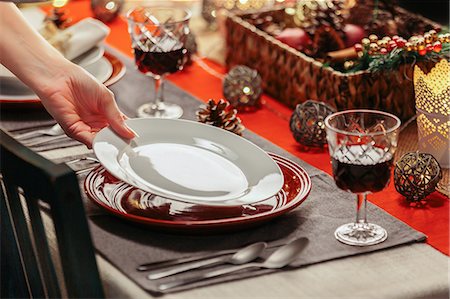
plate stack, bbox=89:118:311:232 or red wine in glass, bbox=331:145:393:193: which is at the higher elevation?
red wine in glass, bbox=331:145:393:193

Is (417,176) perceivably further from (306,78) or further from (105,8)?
(105,8)

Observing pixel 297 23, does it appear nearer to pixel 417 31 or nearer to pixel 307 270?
pixel 417 31

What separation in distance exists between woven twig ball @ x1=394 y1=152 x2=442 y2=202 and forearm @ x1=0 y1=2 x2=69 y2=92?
600mm

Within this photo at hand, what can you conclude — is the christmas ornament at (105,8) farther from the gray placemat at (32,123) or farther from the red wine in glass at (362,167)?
the red wine in glass at (362,167)

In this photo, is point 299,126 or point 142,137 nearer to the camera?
point 142,137

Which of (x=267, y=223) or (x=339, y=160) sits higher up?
(x=339, y=160)

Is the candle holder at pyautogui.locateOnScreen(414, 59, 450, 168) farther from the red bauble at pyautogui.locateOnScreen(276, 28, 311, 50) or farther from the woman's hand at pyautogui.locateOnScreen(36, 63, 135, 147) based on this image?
the woman's hand at pyautogui.locateOnScreen(36, 63, 135, 147)

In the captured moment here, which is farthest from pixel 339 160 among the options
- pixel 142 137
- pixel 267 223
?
pixel 142 137

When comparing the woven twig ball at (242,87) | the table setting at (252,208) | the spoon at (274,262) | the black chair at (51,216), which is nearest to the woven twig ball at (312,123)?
the table setting at (252,208)

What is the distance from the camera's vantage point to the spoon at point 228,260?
1177 millimetres

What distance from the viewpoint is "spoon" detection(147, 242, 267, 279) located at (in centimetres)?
118

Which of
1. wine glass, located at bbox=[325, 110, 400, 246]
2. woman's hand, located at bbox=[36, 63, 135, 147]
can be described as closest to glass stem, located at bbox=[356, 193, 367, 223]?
wine glass, located at bbox=[325, 110, 400, 246]

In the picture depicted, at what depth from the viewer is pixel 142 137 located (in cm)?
146

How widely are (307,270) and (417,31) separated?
86 cm
